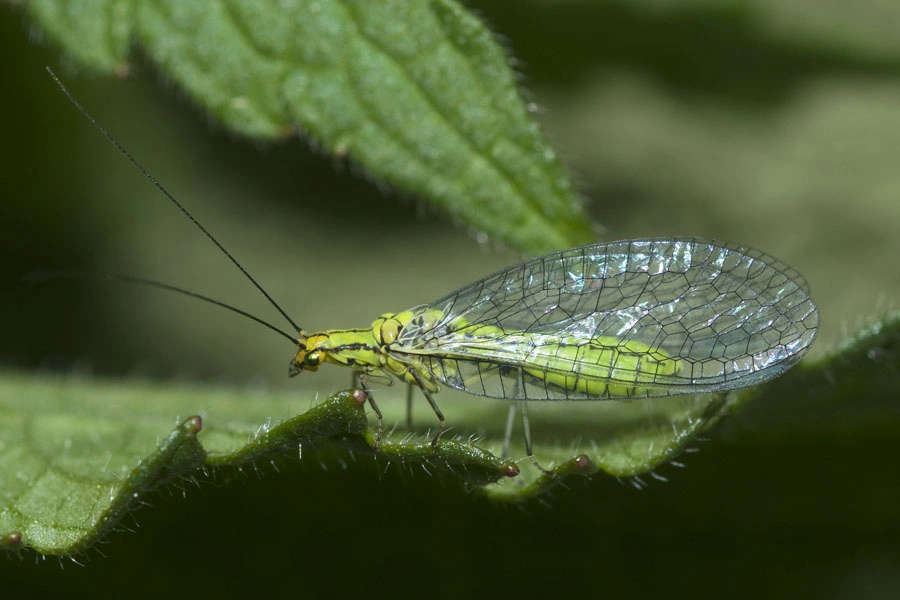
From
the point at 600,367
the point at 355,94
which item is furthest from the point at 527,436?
the point at 355,94

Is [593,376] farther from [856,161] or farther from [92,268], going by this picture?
[92,268]

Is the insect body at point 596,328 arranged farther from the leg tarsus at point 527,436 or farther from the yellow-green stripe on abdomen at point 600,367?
the leg tarsus at point 527,436

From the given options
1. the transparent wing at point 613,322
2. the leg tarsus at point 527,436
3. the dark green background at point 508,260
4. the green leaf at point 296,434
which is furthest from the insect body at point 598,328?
the dark green background at point 508,260

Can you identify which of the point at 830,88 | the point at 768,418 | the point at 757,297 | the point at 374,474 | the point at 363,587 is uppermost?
the point at 830,88

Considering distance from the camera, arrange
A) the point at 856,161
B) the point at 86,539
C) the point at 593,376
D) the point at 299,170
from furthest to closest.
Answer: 1. the point at 299,170
2. the point at 856,161
3. the point at 593,376
4. the point at 86,539

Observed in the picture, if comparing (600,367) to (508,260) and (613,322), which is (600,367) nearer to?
(613,322)

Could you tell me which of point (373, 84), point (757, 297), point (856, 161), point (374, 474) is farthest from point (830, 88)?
point (374, 474)
